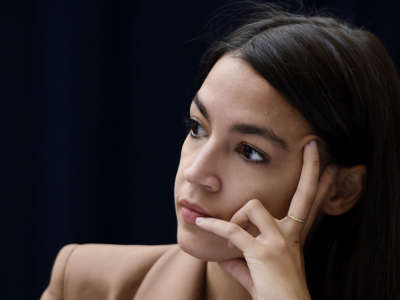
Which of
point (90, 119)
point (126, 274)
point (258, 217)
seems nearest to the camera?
point (258, 217)

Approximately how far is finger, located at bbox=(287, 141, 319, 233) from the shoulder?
341 millimetres

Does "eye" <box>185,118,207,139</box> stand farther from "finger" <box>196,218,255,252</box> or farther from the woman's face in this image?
"finger" <box>196,218,255,252</box>

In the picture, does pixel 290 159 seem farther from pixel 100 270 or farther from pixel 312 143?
pixel 100 270

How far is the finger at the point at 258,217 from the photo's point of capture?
97 centimetres

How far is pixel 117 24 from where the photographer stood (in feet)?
5.74

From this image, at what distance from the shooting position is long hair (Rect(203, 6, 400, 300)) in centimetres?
99

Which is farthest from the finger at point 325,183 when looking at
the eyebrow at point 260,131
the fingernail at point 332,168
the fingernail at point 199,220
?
the fingernail at point 199,220

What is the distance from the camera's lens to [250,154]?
1.00 metres

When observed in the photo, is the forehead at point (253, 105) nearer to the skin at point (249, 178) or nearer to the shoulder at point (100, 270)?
the skin at point (249, 178)

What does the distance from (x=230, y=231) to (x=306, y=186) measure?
150mm

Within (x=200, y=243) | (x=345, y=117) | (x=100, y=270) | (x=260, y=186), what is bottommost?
(x=100, y=270)

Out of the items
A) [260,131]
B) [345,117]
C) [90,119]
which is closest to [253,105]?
[260,131]

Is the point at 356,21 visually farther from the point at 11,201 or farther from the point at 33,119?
the point at 11,201

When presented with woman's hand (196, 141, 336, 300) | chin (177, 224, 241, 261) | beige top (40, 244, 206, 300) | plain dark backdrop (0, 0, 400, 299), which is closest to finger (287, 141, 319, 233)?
woman's hand (196, 141, 336, 300)
